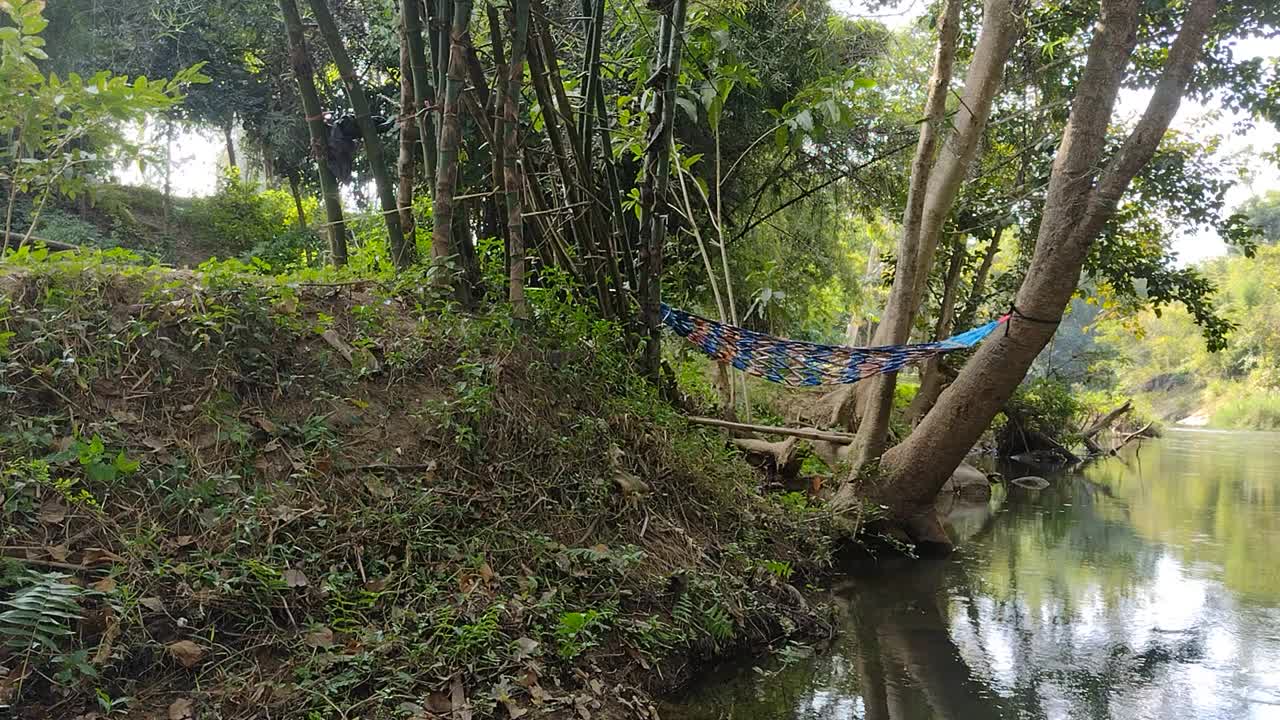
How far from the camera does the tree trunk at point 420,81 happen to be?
2.65 metres

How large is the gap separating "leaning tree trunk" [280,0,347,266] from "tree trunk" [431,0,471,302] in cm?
46

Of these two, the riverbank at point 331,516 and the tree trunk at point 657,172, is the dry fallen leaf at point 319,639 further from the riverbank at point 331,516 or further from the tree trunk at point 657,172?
the tree trunk at point 657,172

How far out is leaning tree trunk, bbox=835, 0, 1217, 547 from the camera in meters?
3.22

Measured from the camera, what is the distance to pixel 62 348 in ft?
6.66

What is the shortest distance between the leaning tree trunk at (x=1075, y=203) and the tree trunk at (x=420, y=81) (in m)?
2.48

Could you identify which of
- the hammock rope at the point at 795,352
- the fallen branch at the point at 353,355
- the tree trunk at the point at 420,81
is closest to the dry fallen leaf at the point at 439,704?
the fallen branch at the point at 353,355

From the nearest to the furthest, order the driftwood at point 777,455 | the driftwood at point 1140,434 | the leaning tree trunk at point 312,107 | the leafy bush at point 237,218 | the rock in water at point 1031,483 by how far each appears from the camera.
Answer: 1. the leaning tree trunk at point 312,107
2. the driftwood at point 777,455
3. the leafy bush at point 237,218
4. the rock in water at point 1031,483
5. the driftwood at point 1140,434

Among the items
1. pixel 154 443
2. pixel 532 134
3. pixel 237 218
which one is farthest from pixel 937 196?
pixel 237 218

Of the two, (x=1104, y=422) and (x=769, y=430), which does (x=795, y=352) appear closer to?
(x=769, y=430)

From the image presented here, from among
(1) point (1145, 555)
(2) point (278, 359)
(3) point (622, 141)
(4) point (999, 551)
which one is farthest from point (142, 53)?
(1) point (1145, 555)

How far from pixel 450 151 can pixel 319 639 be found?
5.03 feet

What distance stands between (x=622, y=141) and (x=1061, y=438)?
8.58 m

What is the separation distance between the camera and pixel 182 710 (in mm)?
1561

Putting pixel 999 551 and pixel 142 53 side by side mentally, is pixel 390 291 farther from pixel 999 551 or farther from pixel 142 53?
pixel 142 53
